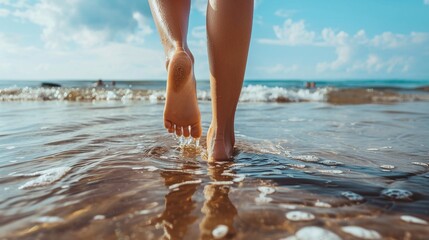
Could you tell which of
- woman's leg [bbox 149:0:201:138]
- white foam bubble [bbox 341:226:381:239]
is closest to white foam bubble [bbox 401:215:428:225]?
white foam bubble [bbox 341:226:381:239]

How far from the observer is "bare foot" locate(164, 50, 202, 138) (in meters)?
1.38

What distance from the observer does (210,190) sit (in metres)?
0.97

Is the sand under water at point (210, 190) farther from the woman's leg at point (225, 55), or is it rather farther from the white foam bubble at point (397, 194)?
the woman's leg at point (225, 55)

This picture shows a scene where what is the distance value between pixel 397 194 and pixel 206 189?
52 cm

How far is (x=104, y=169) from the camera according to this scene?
1.20m

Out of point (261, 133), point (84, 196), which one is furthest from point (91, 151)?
point (261, 133)

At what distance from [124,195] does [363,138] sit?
154cm

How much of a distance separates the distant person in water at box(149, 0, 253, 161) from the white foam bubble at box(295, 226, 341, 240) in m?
0.69

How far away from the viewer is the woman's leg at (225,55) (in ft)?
4.12

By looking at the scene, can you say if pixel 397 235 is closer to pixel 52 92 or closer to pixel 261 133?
pixel 261 133

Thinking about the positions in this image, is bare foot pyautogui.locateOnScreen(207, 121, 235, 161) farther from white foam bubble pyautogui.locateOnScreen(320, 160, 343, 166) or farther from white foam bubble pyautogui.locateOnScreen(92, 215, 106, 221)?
white foam bubble pyautogui.locateOnScreen(92, 215, 106, 221)

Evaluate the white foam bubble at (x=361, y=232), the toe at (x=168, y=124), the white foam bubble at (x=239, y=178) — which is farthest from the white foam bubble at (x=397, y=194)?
the toe at (x=168, y=124)

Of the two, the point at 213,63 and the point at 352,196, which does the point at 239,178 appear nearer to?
the point at 352,196

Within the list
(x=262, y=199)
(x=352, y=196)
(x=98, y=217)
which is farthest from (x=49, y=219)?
(x=352, y=196)
